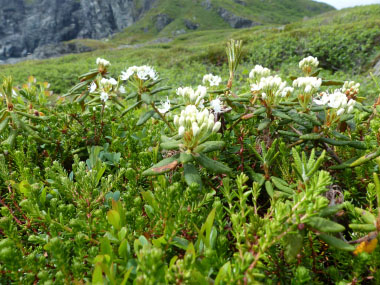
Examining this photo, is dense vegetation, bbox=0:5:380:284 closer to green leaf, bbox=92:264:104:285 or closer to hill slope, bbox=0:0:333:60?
green leaf, bbox=92:264:104:285

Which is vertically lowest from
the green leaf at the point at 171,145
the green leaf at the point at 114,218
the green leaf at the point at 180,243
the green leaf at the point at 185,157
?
the green leaf at the point at 180,243

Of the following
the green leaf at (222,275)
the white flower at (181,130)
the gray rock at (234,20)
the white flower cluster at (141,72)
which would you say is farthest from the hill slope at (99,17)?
the green leaf at (222,275)

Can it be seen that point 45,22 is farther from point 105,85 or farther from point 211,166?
point 211,166

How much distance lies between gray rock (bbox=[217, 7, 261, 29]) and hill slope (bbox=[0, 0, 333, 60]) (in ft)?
0.89

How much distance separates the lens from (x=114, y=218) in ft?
2.93

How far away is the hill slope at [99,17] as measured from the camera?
241 ft

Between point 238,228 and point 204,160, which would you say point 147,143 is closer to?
point 204,160

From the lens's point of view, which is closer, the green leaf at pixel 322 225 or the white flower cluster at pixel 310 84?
the green leaf at pixel 322 225

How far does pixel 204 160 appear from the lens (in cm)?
111

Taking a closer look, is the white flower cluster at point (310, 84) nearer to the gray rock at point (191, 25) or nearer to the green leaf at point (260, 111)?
the green leaf at point (260, 111)

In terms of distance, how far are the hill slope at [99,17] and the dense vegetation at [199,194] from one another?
76147 mm

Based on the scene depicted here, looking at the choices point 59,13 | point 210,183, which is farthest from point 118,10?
point 210,183

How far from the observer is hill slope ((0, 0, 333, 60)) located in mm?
73562

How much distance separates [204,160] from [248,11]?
81181 mm
